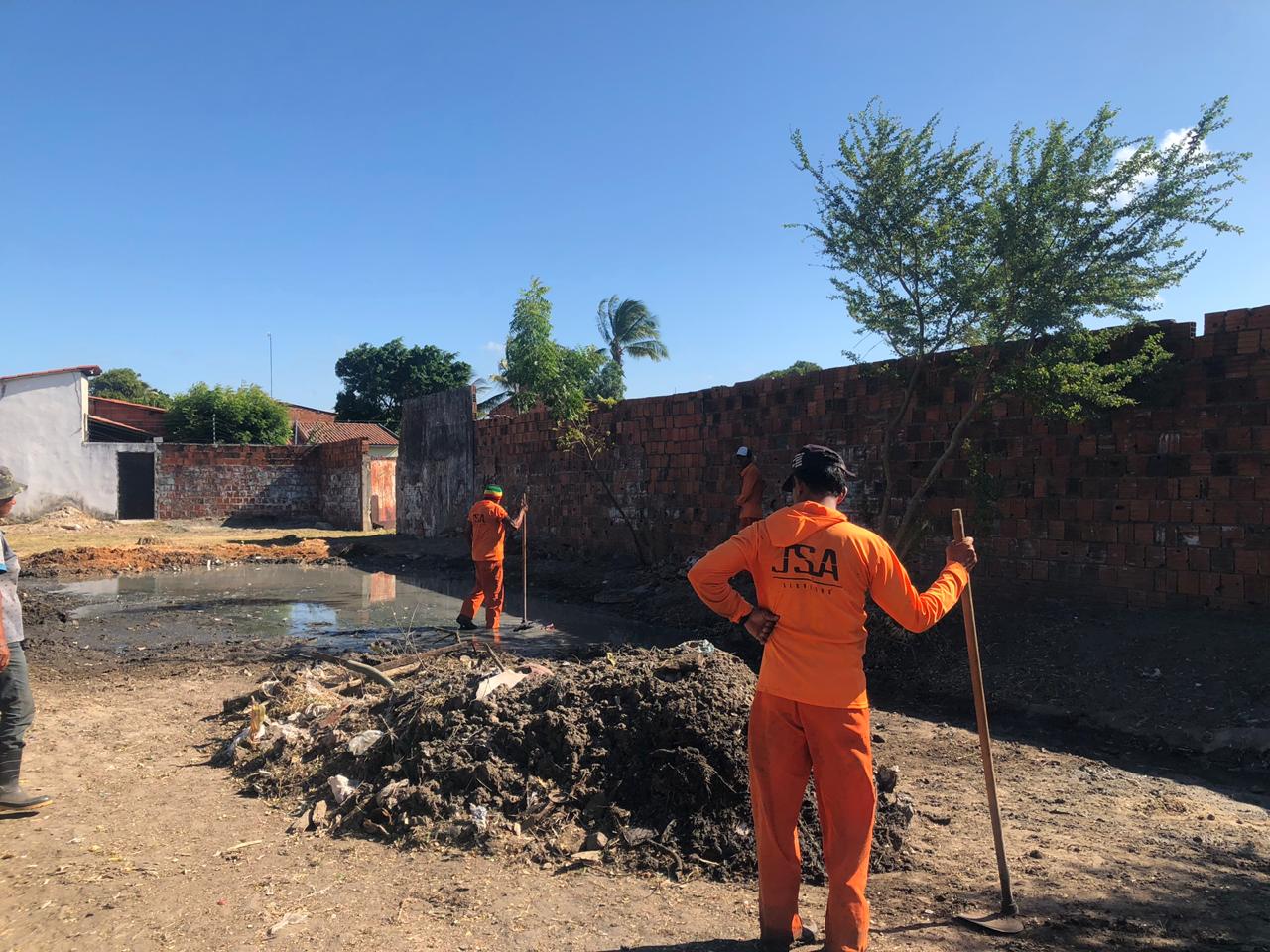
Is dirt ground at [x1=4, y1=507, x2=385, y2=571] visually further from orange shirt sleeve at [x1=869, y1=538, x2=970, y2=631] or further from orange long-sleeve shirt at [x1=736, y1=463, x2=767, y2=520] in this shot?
orange shirt sleeve at [x1=869, y1=538, x2=970, y2=631]

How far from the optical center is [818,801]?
3.15 meters

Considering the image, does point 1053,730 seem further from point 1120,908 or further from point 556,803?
point 556,803

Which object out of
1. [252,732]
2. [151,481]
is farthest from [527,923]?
[151,481]

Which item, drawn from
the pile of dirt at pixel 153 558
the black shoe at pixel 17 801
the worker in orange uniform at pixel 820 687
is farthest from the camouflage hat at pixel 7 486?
the pile of dirt at pixel 153 558

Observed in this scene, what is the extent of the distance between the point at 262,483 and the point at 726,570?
1157 inches

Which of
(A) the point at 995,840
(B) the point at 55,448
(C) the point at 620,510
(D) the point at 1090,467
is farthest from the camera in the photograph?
(B) the point at 55,448

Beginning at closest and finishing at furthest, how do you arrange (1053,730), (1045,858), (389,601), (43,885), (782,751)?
1. (782,751)
2. (43,885)
3. (1045,858)
4. (1053,730)
5. (389,601)

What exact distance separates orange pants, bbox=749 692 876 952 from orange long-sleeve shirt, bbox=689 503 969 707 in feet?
0.27

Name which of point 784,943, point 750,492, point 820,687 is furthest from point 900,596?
Answer: point 750,492

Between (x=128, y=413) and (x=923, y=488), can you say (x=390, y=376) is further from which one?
(x=923, y=488)

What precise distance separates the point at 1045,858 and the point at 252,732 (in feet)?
16.0

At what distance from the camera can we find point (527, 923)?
3.55 meters

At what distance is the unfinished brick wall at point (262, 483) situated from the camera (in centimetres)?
2777

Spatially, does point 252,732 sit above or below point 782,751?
below
